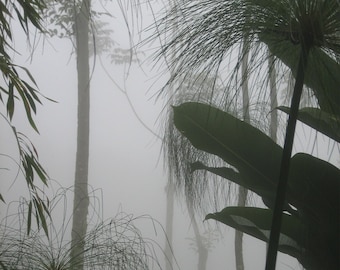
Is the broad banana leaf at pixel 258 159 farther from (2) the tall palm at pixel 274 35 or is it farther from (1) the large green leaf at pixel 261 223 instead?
(2) the tall palm at pixel 274 35

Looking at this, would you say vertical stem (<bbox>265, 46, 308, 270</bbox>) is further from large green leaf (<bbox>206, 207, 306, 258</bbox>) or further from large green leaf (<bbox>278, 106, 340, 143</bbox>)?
large green leaf (<bbox>206, 207, 306, 258</bbox>)

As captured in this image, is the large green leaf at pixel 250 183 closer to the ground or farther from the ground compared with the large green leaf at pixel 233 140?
closer to the ground

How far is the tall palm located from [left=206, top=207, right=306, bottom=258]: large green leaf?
1.01 feet

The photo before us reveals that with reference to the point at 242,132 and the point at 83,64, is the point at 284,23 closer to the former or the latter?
the point at 242,132

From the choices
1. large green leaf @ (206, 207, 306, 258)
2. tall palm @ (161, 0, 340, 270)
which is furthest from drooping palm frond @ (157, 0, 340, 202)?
large green leaf @ (206, 207, 306, 258)

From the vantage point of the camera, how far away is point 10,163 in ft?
8.06

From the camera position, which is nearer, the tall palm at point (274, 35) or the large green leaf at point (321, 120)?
the tall palm at point (274, 35)

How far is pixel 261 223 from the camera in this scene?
101 centimetres

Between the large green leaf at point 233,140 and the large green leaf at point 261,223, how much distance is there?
0.11 metres

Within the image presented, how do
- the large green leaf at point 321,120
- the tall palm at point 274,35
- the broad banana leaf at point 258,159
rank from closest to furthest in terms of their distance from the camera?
the tall palm at point 274,35 < the large green leaf at point 321,120 < the broad banana leaf at point 258,159

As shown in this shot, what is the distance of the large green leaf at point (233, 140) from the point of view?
0.91 m

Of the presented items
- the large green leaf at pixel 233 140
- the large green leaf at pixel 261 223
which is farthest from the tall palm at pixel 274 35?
the large green leaf at pixel 261 223

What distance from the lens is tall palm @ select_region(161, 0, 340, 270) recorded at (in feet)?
1.99

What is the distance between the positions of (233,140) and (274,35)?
0.97 feet
